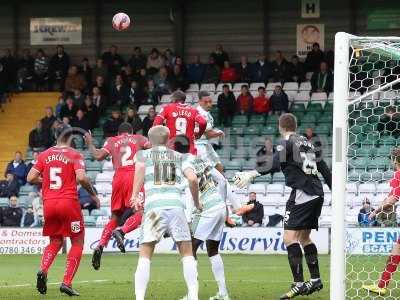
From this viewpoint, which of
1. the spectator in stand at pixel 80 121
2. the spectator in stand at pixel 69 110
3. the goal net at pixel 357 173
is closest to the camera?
the goal net at pixel 357 173

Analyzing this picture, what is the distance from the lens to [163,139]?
37.0 feet

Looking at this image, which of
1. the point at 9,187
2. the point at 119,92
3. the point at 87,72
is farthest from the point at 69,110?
the point at 9,187

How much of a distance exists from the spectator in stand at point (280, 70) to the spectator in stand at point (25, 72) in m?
7.77

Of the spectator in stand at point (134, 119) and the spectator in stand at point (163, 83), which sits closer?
the spectator in stand at point (134, 119)

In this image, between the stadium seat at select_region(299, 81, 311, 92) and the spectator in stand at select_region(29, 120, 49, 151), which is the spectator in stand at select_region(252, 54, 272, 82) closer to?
the stadium seat at select_region(299, 81, 311, 92)

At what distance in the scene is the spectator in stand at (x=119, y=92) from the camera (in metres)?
31.1

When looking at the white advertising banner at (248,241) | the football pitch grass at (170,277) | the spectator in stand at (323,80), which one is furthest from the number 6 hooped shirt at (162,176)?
the spectator in stand at (323,80)

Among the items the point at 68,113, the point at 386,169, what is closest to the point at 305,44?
the point at 68,113

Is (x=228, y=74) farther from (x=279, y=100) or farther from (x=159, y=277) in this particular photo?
(x=159, y=277)

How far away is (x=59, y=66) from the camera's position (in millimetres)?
32906

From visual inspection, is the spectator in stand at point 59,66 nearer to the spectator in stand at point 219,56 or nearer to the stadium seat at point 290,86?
the spectator in stand at point 219,56

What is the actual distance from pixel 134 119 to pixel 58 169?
49.0 ft

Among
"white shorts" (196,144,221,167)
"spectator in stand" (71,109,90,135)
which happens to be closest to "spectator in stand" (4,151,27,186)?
"spectator in stand" (71,109,90,135)

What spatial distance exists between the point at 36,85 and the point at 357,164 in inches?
648
